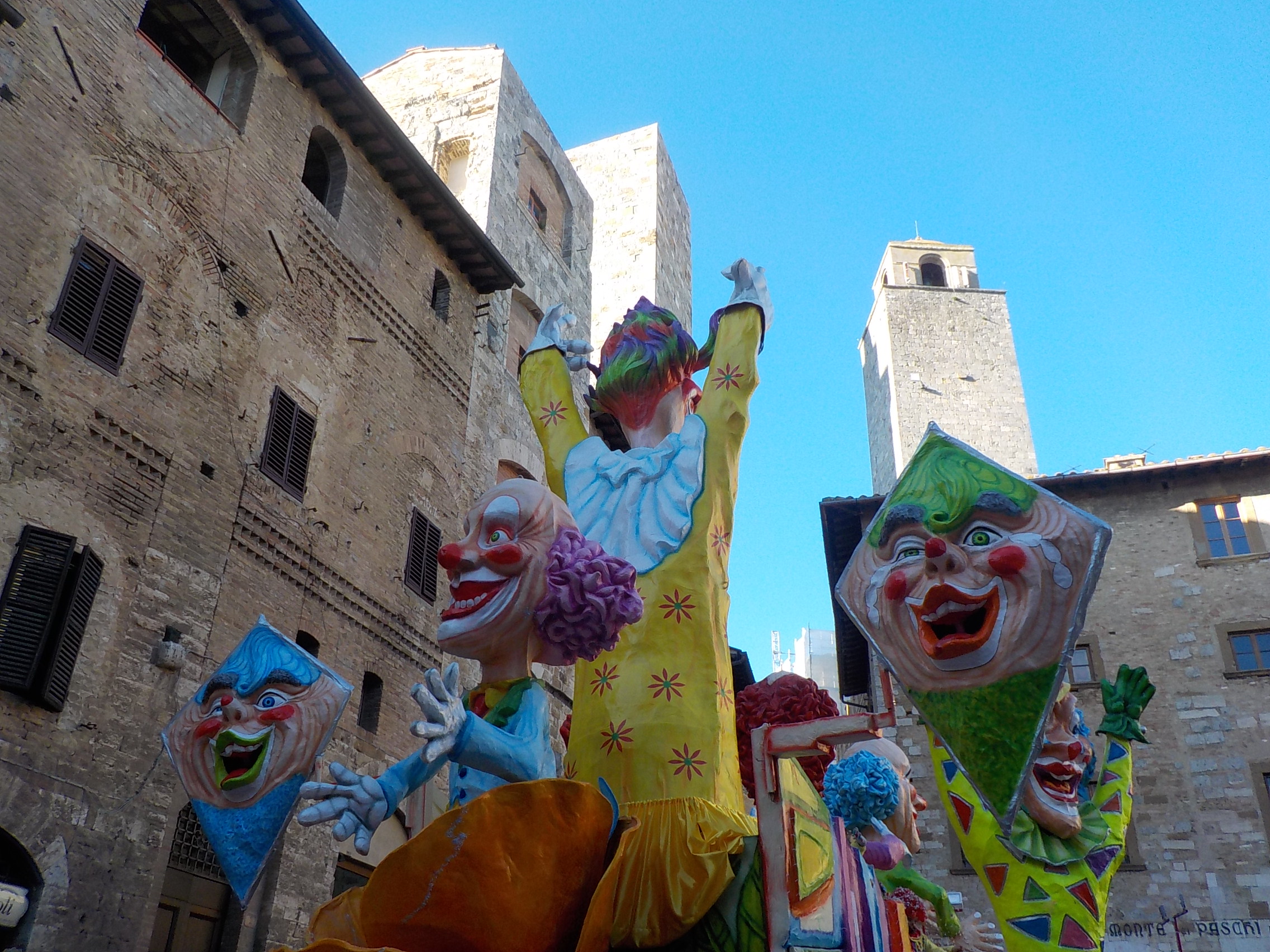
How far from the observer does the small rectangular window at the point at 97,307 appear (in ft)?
28.5

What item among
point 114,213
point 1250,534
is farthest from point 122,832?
point 1250,534

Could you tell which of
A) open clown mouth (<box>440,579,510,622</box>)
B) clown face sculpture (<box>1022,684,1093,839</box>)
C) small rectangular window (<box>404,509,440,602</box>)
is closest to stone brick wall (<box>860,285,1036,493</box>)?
small rectangular window (<box>404,509,440,602</box>)

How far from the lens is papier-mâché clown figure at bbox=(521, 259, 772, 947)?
13.5ft

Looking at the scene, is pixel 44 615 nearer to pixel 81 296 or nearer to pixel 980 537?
pixel 81 296

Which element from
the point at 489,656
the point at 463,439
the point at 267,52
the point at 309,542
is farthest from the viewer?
the point at 463,439

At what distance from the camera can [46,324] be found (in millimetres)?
8469

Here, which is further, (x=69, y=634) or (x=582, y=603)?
(x=69, y=634)

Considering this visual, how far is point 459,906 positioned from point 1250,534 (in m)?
16.8

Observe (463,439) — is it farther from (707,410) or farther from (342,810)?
(342,810)

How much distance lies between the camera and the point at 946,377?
40.2m

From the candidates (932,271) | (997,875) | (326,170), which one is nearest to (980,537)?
(997,875)

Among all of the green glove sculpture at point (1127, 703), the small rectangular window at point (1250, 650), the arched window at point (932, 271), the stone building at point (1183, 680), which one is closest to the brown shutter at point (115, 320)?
the green glove sculpture at point (1127, 703)

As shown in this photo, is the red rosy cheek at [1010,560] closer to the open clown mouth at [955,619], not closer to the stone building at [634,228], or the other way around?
the open clown mouth at [955,619]

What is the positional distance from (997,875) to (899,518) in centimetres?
222
